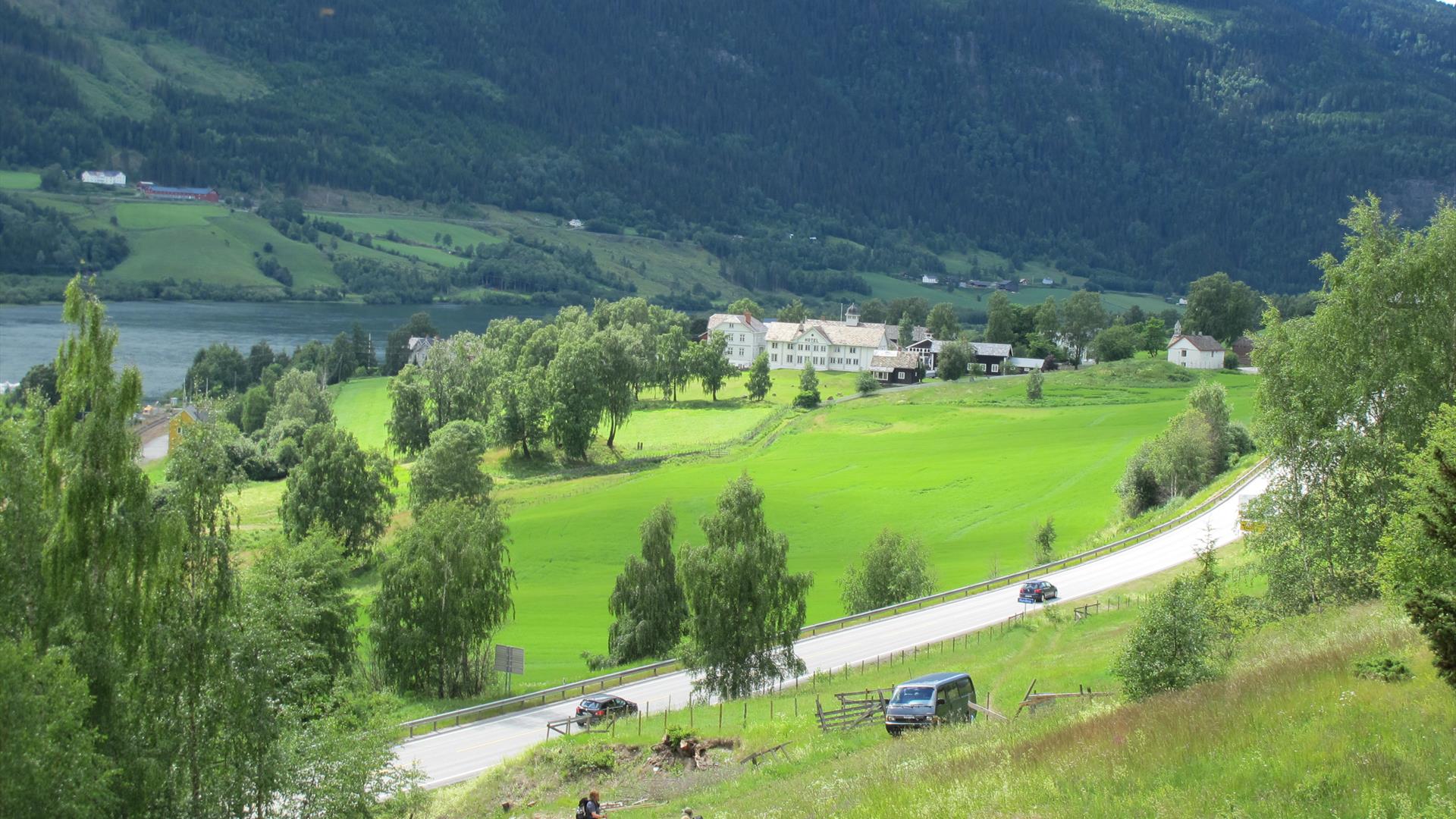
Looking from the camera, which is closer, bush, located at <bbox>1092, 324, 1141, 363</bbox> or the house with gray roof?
the house with gray roof

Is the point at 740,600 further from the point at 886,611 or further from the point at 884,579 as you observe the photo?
the point at 884,579

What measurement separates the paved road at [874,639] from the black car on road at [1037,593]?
55 centimetres

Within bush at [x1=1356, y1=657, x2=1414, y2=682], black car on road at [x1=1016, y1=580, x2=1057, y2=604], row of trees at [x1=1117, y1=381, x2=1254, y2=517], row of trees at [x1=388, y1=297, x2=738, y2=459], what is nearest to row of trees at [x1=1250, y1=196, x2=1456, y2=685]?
bush at [x1=1356, y1=657, x2=1414, y2=682]

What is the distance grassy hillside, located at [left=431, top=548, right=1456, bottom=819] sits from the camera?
17.0 meters

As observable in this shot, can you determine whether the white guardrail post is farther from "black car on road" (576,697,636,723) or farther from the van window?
the van window

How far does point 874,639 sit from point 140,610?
3171cm

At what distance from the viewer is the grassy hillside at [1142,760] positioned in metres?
17.0

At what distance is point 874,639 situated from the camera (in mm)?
49094

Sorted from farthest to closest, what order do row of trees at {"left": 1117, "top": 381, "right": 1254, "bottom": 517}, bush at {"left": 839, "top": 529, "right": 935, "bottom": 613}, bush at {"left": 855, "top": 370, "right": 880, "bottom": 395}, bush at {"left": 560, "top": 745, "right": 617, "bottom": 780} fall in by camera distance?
1. bush at {"left": 855, "top": 370, "right": 880, "bottom": 395}
2. row of trees at {"left": 1117, "top": 381, "right": 1254, "bottom": 517}
3. bush at {"left": 839, "top": 529, "right": 935, "bottom": 613}
4. bush at {"left": 560, "top": 745, "right": 617, "bottom": 780}

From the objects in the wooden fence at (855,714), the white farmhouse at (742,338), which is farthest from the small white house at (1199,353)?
the wooden fence at (855,714)

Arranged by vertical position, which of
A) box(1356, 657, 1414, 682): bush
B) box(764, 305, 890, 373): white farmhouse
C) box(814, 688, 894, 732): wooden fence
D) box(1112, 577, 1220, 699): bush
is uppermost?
box(764, 305, 890, 373): white farmhouse

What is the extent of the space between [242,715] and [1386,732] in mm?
19798

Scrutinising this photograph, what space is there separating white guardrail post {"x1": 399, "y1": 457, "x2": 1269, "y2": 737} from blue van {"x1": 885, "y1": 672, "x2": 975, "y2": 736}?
13.1m

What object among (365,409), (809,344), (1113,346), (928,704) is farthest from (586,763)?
(809,344)
